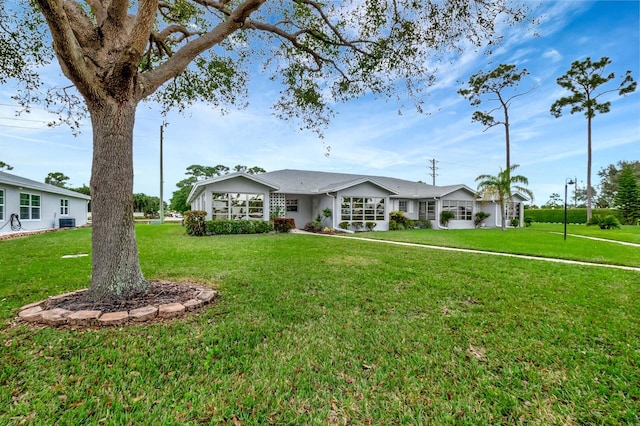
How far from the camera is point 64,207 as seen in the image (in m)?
22.5

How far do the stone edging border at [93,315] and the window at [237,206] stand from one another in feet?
44.1

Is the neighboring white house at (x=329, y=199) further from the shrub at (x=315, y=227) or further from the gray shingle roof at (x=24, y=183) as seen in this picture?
the gray shingle roof at (x=24, y=183)

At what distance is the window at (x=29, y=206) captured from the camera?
17.1 metres

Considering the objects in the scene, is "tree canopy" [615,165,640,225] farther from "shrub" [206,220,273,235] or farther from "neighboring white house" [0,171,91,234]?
"neighboring white house" [0,171,91,234]

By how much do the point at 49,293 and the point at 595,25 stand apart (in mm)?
15631

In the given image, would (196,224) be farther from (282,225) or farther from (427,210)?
(427,210)

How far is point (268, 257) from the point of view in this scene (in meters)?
8.73

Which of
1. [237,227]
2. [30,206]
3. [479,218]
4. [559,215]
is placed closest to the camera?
[237,227]

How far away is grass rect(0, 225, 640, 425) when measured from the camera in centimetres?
219

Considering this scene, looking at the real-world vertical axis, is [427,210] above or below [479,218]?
above

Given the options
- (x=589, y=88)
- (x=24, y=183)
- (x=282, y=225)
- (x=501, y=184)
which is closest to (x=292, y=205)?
(x=282, y=225)

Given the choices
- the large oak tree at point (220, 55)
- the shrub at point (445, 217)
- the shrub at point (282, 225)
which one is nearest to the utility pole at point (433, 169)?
the shrub at point (445, 217)

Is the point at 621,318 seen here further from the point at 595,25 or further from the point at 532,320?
the point at 595,25

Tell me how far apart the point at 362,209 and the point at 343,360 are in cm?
1817
